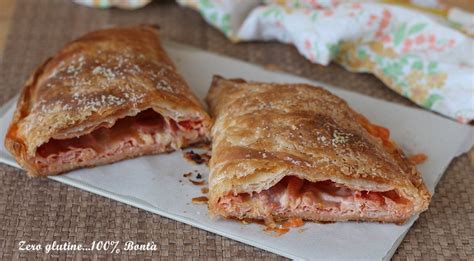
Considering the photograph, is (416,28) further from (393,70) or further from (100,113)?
(100,113)

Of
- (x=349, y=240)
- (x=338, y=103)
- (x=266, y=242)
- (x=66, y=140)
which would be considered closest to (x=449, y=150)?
(x=338, y=103)

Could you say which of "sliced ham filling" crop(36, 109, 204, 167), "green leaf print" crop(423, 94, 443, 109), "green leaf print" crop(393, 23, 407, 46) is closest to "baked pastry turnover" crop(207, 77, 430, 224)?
"sliced ham filling" crop(36, 109, 204, 167)

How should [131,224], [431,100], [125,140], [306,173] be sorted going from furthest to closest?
1. [431,100]
2. [125,140]
3. [131,224]
4. [306,173]

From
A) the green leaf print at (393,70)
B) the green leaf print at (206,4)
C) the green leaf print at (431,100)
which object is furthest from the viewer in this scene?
the green leaf print at (206,4)

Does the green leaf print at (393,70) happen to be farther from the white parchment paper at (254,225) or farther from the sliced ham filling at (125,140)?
the sliced ham filling at (125,140)

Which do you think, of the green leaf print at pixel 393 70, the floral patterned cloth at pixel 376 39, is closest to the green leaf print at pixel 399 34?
the floral patterned cloth at pixel 376 39

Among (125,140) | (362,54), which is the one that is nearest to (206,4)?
(362,54)

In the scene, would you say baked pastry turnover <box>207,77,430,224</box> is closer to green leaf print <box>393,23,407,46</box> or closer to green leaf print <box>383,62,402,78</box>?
green leaf print <box>383,62,402,78</box>
